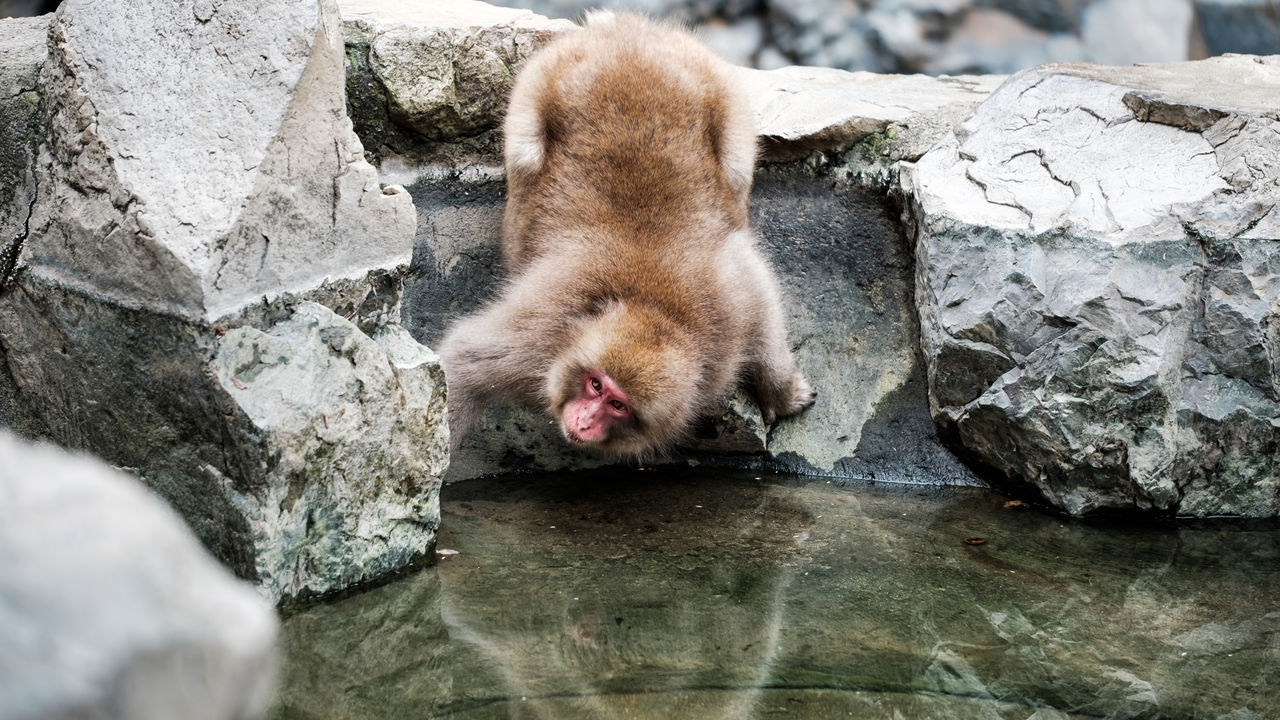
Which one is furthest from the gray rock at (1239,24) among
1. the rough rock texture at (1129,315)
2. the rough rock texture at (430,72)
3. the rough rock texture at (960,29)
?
the rough rock texture at (430,72)

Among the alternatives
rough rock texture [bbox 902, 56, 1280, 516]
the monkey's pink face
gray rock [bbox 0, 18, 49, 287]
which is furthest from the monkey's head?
gray rock [bbox 0, 18, 49, 287]

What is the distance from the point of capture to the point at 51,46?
3.07 metres

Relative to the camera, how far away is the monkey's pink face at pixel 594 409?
4.05 metres

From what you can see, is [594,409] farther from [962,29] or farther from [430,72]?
[962,29]

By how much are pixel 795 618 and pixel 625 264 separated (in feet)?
5.05

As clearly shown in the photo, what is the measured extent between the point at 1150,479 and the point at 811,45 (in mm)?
6133

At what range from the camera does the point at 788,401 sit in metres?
4.59

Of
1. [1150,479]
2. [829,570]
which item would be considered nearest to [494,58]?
[829,570]

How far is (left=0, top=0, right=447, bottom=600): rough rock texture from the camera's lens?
2.85m

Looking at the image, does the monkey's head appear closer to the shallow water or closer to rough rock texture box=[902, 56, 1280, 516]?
the shallow water

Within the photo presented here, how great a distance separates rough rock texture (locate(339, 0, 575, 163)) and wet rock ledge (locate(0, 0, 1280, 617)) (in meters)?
0.01

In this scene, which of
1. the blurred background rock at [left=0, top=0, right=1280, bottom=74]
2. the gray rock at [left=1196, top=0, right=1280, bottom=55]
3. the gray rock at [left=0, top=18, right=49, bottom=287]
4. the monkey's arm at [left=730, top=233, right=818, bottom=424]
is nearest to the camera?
the gray rock at [left=0, top=18, right=49, bottom=287]

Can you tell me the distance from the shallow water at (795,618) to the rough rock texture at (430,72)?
5.38 feet

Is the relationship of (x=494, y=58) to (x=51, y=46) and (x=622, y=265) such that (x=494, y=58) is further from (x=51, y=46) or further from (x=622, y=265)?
(x=51, y=46)
